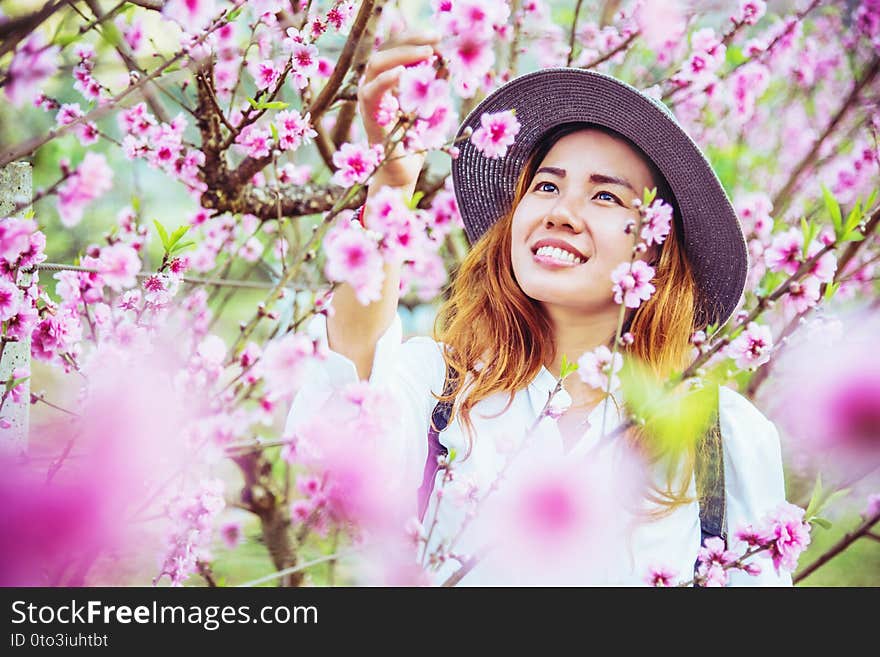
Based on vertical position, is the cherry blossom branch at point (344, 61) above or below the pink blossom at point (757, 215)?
below

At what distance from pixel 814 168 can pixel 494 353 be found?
1.12 meters

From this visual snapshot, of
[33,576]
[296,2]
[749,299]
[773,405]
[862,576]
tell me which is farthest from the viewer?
[749,299]

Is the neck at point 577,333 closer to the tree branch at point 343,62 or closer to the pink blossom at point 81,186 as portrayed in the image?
the tree branch at point 343,62

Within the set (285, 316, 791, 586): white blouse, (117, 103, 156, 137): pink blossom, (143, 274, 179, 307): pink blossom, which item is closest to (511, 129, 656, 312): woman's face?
(285, 316, 791, 586): white blouse

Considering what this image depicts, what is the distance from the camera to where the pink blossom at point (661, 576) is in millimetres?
922

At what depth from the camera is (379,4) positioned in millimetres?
1051

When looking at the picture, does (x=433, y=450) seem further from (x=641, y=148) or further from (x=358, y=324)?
(x=641, y=148)

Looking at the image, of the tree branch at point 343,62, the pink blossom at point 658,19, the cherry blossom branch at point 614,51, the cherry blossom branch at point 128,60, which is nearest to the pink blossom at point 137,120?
the cherry blossom branch at point 128,60

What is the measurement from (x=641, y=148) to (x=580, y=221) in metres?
0.16

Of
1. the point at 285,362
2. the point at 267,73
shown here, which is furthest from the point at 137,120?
the point at 285,362

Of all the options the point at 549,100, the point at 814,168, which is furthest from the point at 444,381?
the point at 814,168

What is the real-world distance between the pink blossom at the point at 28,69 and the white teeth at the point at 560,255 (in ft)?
2.07

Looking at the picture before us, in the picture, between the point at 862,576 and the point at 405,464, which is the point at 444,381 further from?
the point at 862,576

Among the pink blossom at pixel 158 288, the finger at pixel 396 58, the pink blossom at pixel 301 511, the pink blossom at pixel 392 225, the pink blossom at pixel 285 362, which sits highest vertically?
the finger at pixel 396 58
